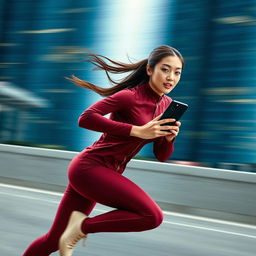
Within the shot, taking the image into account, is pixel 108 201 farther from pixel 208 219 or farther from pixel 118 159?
pixel 208 219

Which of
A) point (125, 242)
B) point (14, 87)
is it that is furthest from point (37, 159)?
point (125, 242)

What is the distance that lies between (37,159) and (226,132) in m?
2.89

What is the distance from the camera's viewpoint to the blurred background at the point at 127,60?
22.0 feet

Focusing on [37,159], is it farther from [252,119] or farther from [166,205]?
[252,119]

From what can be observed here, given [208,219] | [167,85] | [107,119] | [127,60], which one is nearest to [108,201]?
[107,119]

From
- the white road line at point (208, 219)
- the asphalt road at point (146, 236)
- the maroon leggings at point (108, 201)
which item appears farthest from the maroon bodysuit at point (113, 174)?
the white road line at point (208, 219)

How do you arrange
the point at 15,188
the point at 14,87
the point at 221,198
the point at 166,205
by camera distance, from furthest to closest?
1. the point at 14,87
2. the point at 15,188
3. the point at 166,205
4. the point at 221,198

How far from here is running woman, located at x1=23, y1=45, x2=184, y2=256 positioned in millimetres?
2641

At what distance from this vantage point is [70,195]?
283cm

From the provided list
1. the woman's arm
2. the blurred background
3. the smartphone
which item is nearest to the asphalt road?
the blurred background

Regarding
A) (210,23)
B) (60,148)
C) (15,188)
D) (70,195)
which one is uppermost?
(210,23)

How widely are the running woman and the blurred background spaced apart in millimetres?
3946

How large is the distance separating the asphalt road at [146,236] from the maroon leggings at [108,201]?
1.07 meters

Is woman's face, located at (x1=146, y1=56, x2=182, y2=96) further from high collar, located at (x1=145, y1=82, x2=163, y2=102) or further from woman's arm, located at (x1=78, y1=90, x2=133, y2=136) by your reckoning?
woman's arm, located at (x1=78, y1=90, x2=133, y2=136)
